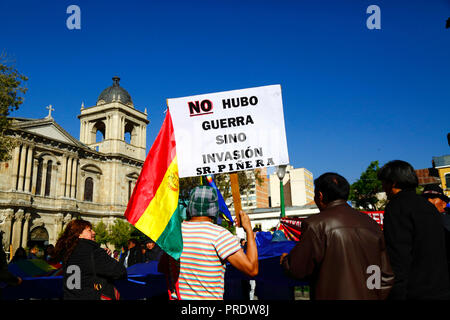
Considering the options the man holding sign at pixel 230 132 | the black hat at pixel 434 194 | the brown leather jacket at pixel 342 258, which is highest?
the man holding sign at pixel 230 132

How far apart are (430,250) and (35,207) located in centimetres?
3611

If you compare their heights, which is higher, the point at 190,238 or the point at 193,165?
the point at 193,165

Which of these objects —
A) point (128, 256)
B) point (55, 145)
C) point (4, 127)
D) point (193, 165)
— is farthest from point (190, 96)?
point (55, 145)

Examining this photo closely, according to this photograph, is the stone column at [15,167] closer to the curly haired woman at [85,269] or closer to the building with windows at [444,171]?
the curly haired woman at [85,269]

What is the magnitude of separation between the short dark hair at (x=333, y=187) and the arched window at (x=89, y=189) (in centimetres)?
4020

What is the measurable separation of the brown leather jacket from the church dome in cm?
4412

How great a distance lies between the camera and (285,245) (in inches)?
237

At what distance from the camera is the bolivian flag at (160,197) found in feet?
11.6

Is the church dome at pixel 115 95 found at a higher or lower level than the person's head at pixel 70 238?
higher

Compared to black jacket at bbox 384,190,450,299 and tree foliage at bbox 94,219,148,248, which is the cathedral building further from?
black jacket at bbox 384,190,450,299

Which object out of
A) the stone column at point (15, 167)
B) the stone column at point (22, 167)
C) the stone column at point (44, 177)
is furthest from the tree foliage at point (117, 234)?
the stone column at point (15, 167)

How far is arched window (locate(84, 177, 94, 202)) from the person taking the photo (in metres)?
39.8

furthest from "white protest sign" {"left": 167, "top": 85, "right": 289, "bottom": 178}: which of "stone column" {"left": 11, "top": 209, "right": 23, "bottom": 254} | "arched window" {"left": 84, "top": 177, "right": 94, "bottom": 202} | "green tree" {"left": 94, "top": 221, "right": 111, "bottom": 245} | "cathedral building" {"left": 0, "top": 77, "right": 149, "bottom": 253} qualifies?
"arched window" {"left": 84, "top": 177, "right": 94, "bottom": 202}

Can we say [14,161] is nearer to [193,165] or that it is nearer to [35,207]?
[35,207]
